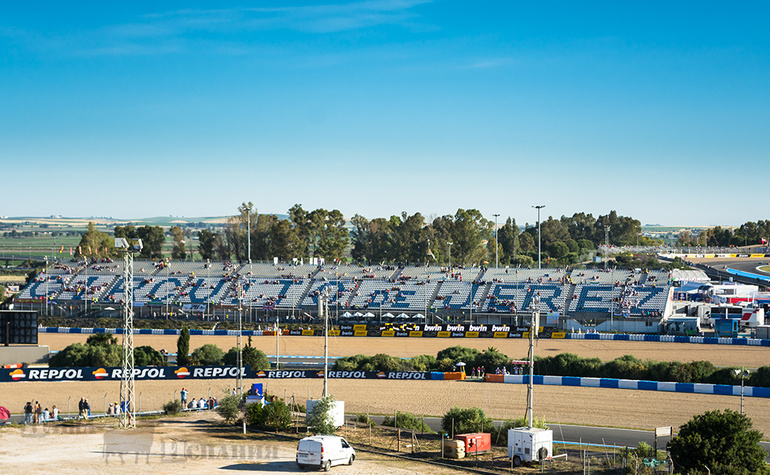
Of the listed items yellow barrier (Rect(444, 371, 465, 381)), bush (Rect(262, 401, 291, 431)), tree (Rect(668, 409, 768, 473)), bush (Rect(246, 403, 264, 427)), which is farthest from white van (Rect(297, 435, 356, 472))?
yellow barrier (Rect(444, 371, 465, 381))

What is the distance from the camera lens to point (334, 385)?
50.2m

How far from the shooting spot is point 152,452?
2986 centimetres

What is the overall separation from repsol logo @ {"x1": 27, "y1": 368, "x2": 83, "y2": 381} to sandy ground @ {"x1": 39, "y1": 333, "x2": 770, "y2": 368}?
1707cm

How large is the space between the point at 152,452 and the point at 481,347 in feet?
134

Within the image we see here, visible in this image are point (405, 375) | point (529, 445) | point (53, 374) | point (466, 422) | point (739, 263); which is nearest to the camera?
point (529, 445)

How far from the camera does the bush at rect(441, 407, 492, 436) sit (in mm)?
32781

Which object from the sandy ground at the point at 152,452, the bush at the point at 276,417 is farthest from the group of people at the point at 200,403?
the bush at the point at 276,417

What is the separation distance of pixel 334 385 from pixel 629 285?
44.1m

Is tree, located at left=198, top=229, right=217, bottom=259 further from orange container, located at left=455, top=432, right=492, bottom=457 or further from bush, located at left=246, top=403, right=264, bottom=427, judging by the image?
orange container, located at left=455, top=432, right=492, bottom=457

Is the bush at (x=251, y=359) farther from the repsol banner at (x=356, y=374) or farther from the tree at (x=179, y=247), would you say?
the tree at (x=179, y=247)

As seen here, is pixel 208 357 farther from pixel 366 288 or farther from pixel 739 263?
pixel 739 263

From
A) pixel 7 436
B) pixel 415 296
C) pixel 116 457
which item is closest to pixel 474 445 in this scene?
pixel 116 457

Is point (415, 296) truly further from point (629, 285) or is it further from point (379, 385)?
point (379, 385)

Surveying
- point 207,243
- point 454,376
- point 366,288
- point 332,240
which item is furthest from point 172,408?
point 207,243
